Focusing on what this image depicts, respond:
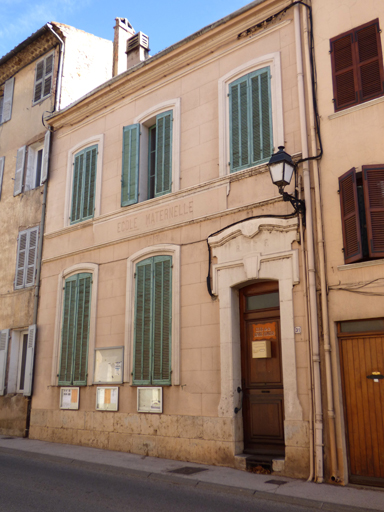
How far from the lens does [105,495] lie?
20.2 ft

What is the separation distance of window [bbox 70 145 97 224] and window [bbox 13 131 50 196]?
191cm

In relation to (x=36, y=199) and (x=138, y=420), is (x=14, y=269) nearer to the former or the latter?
(x=36, y=199)

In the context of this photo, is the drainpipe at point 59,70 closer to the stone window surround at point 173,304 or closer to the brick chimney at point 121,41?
the brick chimney at point 121,41

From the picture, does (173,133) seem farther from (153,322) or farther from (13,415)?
A: (13,415)

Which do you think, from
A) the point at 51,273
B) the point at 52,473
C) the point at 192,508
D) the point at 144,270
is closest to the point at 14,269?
the point at 51,273

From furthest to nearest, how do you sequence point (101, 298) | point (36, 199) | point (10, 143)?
1. point (10, 143)
2. point (36, 199)
3. point (101, 298)

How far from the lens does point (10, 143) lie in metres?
14.6

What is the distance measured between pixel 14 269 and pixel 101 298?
3.77m

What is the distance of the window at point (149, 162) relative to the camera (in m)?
10.1

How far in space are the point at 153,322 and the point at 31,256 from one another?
481cm

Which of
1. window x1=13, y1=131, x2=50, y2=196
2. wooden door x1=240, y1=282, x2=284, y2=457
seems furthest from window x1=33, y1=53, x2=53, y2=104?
wooden door x1=240, y1=282, x2=284, y2=457

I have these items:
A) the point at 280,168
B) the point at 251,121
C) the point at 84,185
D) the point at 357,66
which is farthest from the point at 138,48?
the point at 280,168

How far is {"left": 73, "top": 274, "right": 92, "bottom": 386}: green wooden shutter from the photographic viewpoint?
414 inches

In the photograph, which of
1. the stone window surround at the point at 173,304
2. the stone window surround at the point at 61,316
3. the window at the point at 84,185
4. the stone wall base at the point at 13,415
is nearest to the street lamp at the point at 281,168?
the stone window surround at the point at 173,304
